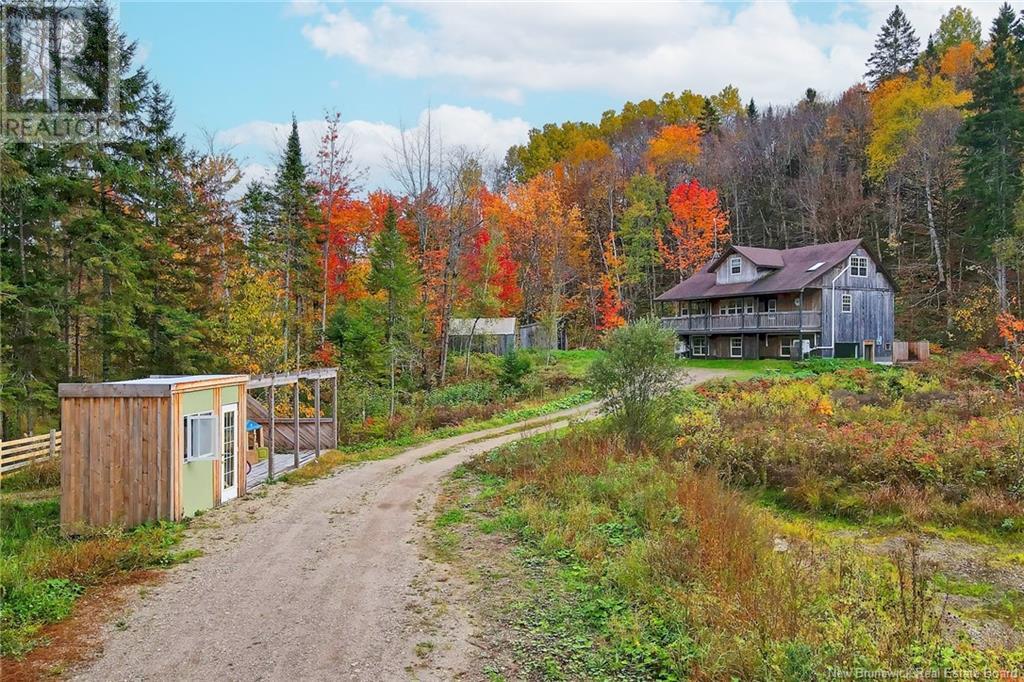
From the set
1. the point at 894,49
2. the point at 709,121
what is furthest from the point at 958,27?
the point at 709,121

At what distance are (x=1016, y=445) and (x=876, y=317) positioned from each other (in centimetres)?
2434

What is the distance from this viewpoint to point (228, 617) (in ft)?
21.7

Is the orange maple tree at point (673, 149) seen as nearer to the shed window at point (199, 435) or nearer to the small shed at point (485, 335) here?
the small shed at point (485, 335)

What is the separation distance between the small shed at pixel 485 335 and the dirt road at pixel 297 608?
26.9 meters

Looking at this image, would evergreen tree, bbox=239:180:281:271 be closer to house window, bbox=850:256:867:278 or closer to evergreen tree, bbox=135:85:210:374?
Answer: evergreen tree, bbox=135:85:210:374

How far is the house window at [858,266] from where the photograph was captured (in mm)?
33031

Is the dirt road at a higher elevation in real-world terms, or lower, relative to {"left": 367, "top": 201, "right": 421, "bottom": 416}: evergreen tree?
lower

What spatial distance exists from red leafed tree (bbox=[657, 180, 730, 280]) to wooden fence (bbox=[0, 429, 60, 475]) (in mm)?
37385

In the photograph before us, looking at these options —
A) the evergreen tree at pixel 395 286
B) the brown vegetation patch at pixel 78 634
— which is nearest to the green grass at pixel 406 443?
the evergreen tree at pixel 395 286

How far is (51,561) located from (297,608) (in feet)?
11.8

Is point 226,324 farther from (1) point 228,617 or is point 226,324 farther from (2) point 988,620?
(2) point 988,620

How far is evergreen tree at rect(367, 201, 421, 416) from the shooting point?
2748 cm

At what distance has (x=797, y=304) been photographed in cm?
3334

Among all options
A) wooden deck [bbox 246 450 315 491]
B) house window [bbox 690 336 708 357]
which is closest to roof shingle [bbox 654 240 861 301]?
house window [bbox 690 336 708 357]
